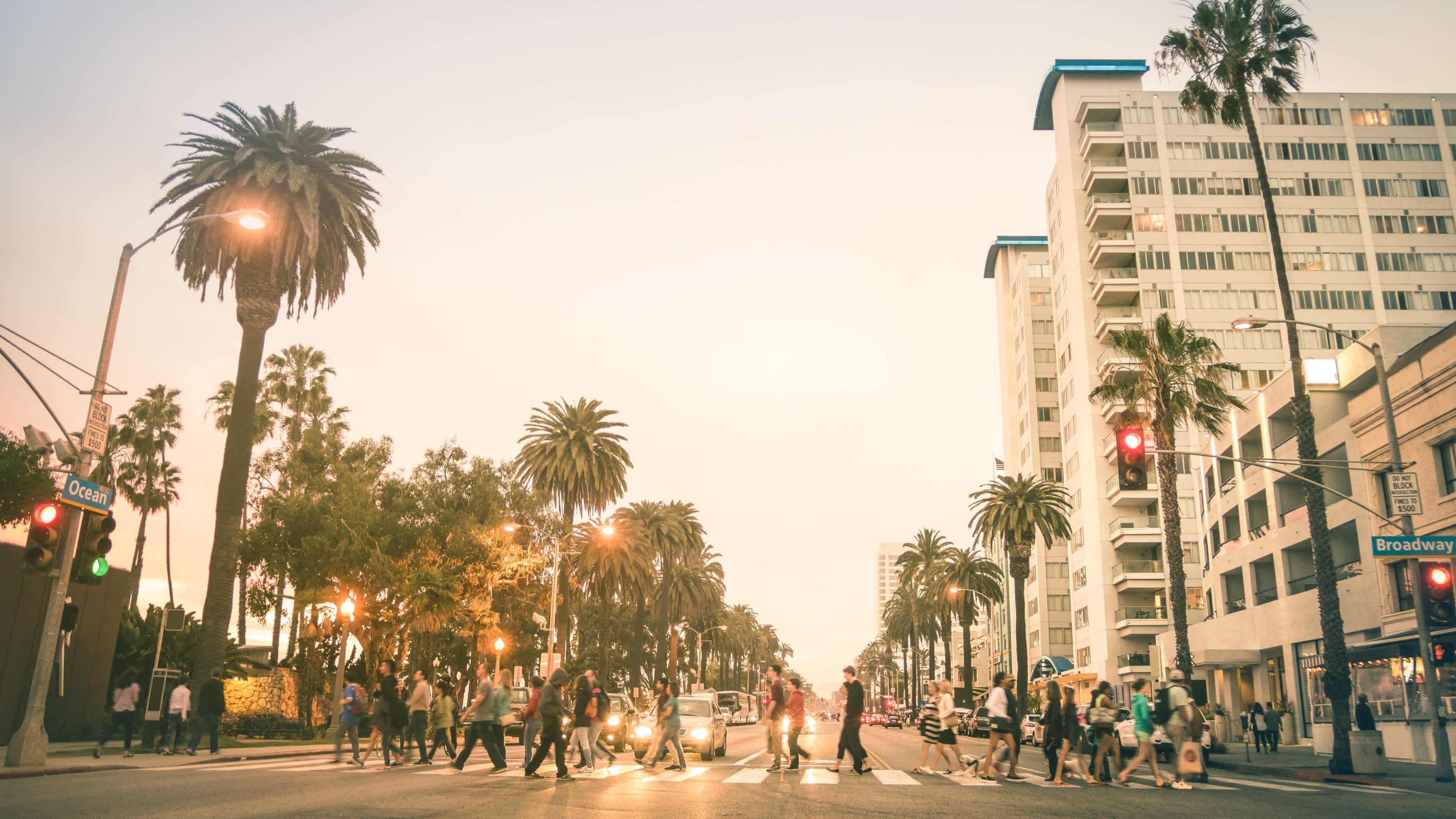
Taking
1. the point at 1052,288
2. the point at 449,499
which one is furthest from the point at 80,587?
the point at 1052,288

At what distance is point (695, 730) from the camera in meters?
25.2

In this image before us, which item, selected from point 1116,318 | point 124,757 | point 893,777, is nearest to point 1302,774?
point 893,777

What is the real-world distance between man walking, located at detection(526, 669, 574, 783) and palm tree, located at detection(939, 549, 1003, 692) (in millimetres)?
57746

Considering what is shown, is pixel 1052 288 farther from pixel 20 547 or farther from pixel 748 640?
pixel 20 547

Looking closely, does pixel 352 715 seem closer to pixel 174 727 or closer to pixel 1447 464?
pixel 174 727

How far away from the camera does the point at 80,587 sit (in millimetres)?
29906

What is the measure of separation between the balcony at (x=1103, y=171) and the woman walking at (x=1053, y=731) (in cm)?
6540

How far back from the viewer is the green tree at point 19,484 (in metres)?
36.1

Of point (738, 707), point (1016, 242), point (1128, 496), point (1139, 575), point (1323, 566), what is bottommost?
point (738, 707)

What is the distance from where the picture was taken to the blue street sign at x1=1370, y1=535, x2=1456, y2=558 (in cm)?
1945

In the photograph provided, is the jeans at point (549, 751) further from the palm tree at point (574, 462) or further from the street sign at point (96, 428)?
the palm tree at point (574, 462)

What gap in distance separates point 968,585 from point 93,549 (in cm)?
6296

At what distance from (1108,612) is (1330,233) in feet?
104

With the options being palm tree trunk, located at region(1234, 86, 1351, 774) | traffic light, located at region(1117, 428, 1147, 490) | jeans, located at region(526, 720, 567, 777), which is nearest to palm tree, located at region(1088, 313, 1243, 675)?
palm tree trunk, located at region(1234, 86, 1351, 774)
